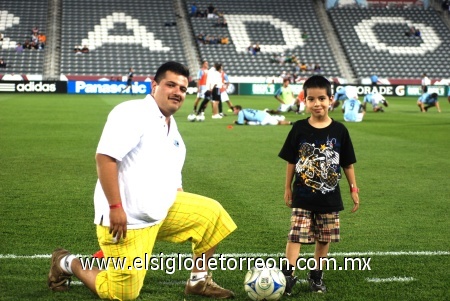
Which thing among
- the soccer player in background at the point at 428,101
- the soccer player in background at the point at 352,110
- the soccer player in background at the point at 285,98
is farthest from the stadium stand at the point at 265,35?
the soccer player in background at the point at 352,110

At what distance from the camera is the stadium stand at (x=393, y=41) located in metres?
55.5

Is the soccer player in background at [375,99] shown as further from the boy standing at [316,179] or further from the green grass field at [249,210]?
the boy standing at [316,179]

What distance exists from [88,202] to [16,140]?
8680mm

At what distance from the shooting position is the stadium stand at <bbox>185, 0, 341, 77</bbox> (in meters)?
54.3

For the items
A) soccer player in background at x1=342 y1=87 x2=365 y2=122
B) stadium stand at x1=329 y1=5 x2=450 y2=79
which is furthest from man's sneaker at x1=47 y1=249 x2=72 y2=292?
stadium stand at x1=329 y1=5 x2=450 y2=79

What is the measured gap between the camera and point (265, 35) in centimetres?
5728

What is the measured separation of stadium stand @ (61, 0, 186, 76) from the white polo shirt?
151ft

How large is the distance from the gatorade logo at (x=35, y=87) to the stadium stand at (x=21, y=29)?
452 cm

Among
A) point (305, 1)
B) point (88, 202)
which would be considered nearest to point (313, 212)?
point (88, 202)

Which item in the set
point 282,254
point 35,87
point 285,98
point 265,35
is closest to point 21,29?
point 35,87

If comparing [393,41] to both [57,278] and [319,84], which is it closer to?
[319,84]

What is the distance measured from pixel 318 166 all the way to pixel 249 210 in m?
3.39

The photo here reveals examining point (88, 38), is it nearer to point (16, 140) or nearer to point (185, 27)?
point (185, 27)

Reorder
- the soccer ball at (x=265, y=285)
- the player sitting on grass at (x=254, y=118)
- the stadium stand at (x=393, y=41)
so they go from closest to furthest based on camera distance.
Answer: the soccer ball at (x=265, y=285) < the player sitting on grass at (x=254, y=118) < the stadium stand at (x=393, y=41)
